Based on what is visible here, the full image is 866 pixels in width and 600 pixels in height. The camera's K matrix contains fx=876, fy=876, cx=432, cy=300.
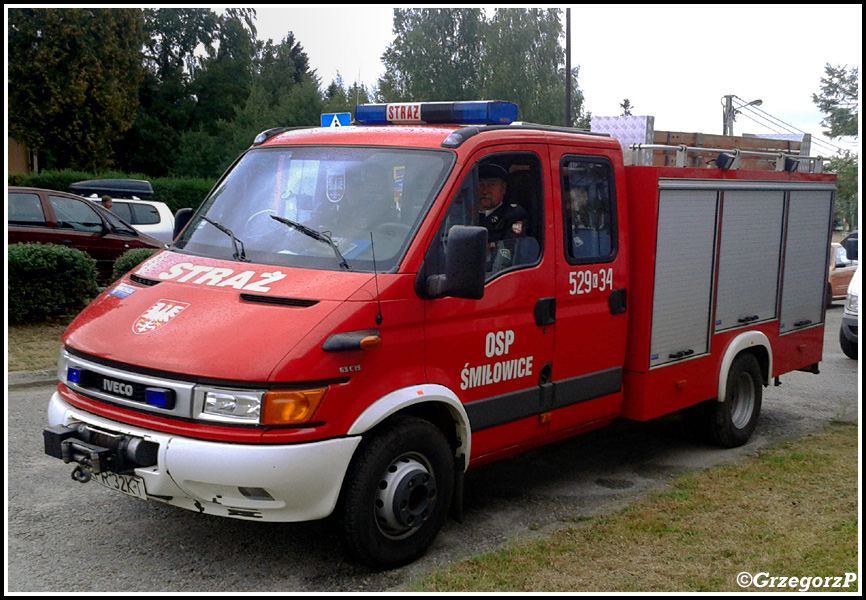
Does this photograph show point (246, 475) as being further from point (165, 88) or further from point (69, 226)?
point (165, 88)

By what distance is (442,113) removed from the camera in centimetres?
554

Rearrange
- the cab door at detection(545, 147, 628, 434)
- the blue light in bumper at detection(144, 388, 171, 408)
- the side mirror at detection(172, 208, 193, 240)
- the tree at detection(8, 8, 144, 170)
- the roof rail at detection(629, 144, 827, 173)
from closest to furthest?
the blue light in bumper at detection(144, 388, 171, 408) → the cab door at detection(545, 147, 628, 434) → the side mirror at detection(172, 208, 193, 240) → the roof rail at detection(629, 144, 827, 173) → the tree at detection(8, 8, 144, 170)

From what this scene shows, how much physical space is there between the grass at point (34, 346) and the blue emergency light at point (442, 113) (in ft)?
17.0

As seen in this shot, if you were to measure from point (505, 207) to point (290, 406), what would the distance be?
1.90 meters

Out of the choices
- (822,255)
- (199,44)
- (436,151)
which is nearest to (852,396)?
(822,255)

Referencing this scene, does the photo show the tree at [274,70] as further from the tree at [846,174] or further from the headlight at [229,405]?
the headlight at [229,405]

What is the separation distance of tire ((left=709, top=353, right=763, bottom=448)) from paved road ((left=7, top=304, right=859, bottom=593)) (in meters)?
0.13

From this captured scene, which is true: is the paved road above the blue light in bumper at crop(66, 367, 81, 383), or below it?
below

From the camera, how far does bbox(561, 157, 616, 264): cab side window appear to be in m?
5.56

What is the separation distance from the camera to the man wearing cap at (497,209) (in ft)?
16.5

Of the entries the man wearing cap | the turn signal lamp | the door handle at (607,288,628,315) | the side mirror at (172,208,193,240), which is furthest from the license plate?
the door handle at (607,288,628,315)

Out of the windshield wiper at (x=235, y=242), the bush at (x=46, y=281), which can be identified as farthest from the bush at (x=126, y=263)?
the windshield wiper at (x=235, y=242)

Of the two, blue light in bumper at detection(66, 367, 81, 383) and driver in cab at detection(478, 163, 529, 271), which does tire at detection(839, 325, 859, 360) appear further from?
blue light in bumper at detection(66, 367, 81, 383)

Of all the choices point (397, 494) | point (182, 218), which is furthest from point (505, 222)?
point (182, 218)
